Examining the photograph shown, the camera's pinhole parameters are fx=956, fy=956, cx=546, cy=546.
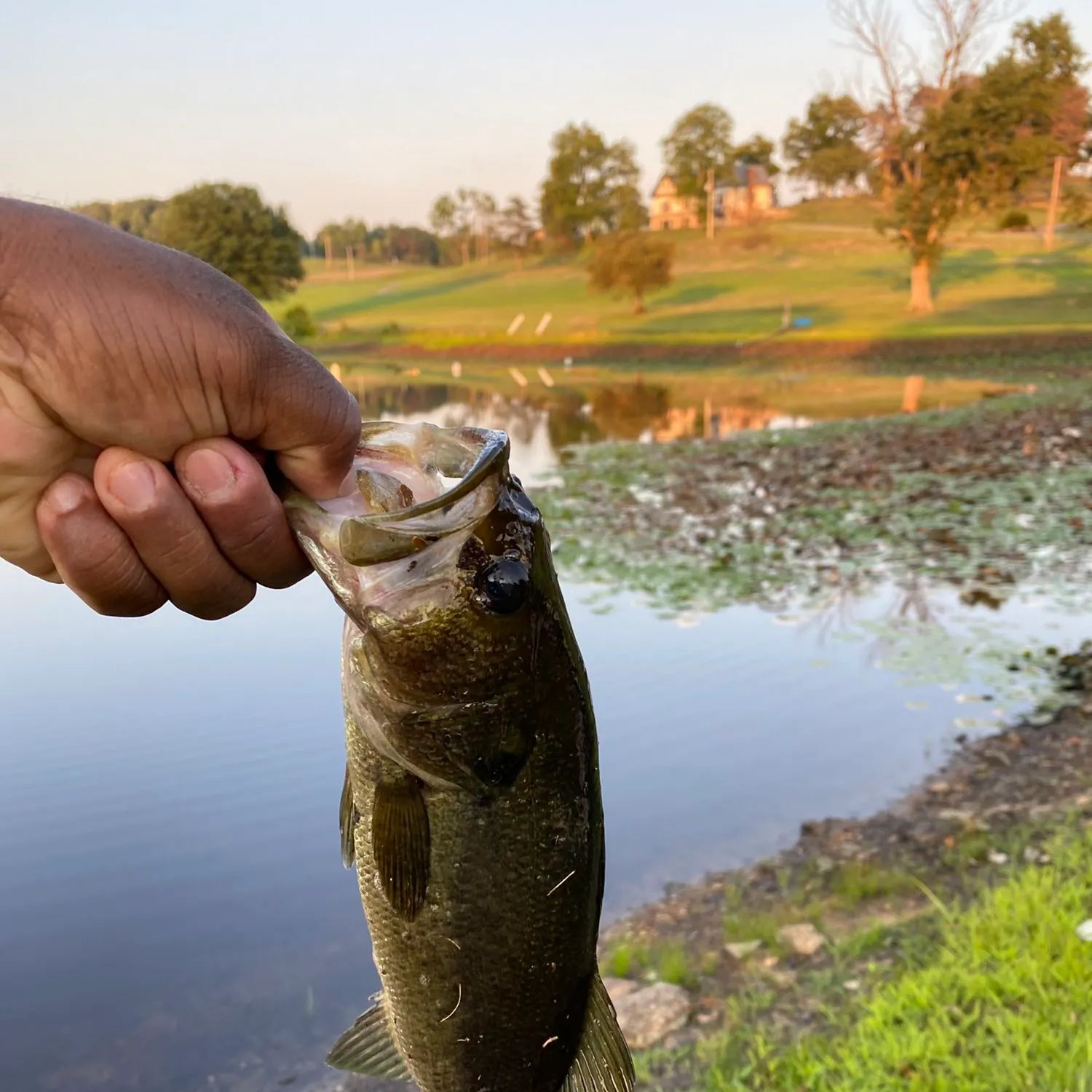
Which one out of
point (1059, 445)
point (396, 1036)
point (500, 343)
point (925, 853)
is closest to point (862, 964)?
point (925, 853)

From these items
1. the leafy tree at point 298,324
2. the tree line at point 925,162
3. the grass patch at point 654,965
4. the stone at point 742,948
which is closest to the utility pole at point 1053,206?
the tree line at point 925,162

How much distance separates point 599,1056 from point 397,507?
1.19 meters

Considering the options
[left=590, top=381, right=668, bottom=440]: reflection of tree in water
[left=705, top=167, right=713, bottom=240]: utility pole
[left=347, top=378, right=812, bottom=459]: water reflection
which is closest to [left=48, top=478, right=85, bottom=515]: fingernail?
[left=347, top=378, right=812, bottom=459]: water reflection

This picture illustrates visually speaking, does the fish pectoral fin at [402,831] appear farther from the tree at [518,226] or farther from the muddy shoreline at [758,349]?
the tree at [518,226]

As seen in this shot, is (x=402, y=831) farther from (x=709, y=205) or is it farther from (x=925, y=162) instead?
(x=709, y=205)

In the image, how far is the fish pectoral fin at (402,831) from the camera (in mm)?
1828

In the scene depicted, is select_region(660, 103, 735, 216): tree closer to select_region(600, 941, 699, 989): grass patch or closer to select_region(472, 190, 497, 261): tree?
select_region(472, 190, 497, 261): tree

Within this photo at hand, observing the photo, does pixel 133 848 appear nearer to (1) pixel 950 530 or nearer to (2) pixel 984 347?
(1) pixel 950 530

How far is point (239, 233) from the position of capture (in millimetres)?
34906

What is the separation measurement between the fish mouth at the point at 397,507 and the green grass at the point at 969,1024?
2.61m

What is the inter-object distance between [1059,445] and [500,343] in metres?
35.1

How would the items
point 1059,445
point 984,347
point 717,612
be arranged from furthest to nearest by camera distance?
point 984,347 < point 1059,445 < point 717,612

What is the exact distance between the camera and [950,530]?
37.2ft

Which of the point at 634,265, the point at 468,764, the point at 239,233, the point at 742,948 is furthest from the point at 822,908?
the point at 634,265
